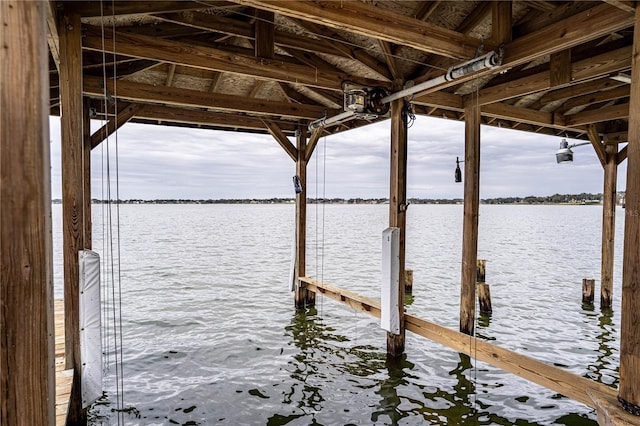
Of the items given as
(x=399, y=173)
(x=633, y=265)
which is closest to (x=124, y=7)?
(x=399, y=173)

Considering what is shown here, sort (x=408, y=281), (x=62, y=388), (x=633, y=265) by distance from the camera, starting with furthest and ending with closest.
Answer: (x=408, y=281) < (x=62, y=388) < (x=633, y=265)

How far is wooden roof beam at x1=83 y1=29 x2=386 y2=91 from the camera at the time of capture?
3543mm

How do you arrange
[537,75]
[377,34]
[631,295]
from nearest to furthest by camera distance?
[631,295] → [377,34] → [537,75]

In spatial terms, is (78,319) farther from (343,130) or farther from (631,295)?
(343,130)

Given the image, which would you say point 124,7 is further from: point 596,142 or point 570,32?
point 596,142

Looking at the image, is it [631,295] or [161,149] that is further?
[161,149]

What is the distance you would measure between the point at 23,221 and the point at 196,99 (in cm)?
464

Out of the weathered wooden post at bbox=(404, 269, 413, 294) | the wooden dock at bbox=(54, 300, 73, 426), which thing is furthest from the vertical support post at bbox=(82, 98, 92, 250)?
the weathered wooden post at bbox=(404, 269, 413, 294)

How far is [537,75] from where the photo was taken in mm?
4598

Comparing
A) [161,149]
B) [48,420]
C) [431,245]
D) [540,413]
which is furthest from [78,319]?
[161,149]

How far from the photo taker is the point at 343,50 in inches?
177

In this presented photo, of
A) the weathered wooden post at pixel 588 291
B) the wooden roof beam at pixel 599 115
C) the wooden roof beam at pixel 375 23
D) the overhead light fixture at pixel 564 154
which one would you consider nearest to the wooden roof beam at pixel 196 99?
the wooden roof beam at pixel 375 23

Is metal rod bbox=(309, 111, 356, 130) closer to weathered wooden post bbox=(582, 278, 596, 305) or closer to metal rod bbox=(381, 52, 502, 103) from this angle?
metal rod bbox=(381, 52, 502, 103)

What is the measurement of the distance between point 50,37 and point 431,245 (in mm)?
19260
